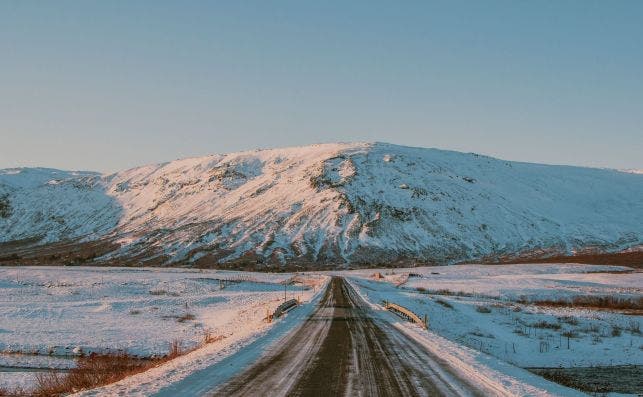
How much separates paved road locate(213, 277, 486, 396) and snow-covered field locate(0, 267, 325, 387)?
11.3 ft

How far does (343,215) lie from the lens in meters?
141

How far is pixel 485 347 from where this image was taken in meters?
28.1

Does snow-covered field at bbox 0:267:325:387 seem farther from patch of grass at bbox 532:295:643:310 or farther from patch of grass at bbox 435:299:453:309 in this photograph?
patch of grass at bbox 532:295:643:310

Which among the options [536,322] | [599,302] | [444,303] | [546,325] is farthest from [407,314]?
[599,302]

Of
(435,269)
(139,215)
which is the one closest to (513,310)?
(435,269)

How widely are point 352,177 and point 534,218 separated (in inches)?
2014

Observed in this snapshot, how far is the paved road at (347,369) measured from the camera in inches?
484

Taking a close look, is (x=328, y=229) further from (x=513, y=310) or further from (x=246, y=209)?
(x=513, y=310)

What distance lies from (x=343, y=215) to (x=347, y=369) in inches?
4955

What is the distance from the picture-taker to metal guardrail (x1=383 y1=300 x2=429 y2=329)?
2712cm

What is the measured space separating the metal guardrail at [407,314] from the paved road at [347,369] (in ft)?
9.81

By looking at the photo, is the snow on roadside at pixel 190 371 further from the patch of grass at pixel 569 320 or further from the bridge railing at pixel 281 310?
the patch of grass at pixel 569 320

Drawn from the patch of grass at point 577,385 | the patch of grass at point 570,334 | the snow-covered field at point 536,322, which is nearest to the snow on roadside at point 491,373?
the patch of grass at point 577,385

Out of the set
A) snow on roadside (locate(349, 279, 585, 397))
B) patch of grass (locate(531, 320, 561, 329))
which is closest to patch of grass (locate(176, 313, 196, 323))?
snow on roadside (locate(349, 279, 585, 397))
